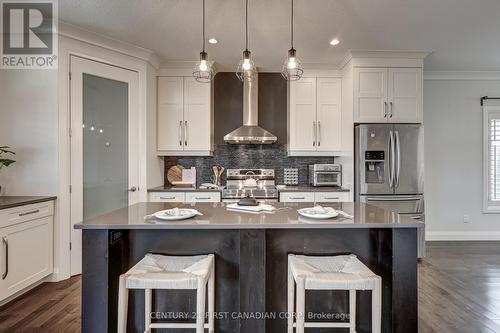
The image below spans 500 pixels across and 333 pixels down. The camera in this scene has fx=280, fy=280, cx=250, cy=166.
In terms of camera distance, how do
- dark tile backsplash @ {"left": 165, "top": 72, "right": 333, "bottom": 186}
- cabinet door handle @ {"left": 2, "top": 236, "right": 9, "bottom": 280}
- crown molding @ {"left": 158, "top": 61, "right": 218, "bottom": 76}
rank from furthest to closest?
1. dark tile backsplash @ {"left": 165, "top": 72, "right": 333, "bottom": 186}
2. crown molding @ {"left": 158, "top": 61, "right": 218, "bottom": 76}
3. cabinet door handle @ {"left": 2, "top": 236, "right": 9, "bottom": 280}

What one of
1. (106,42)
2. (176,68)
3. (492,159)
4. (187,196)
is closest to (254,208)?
(187,196)

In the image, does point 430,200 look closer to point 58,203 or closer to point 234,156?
point 234,156

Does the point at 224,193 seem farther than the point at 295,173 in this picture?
No

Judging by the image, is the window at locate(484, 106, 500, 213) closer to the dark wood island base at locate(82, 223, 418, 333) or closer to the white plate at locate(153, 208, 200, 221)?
the dark wood island base at locate(82, 223, 418, 333)

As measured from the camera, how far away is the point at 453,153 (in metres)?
4.54

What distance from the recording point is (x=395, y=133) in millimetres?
3588

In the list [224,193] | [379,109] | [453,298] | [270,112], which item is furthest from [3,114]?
[453,298]

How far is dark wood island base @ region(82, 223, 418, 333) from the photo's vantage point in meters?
1.76

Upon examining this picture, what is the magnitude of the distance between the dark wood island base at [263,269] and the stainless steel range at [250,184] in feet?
6.16

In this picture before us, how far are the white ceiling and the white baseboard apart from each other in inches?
105

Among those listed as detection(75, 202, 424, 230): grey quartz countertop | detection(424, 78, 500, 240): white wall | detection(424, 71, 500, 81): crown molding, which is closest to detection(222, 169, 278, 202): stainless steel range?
detection(75, 202, 424, 230): grey quartz countertop

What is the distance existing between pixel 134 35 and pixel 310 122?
2547mm

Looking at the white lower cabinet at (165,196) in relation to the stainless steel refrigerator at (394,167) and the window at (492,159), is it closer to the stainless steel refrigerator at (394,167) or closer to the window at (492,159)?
the stainless steel refrigerator at (394,167)

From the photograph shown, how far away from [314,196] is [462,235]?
2.72 m
